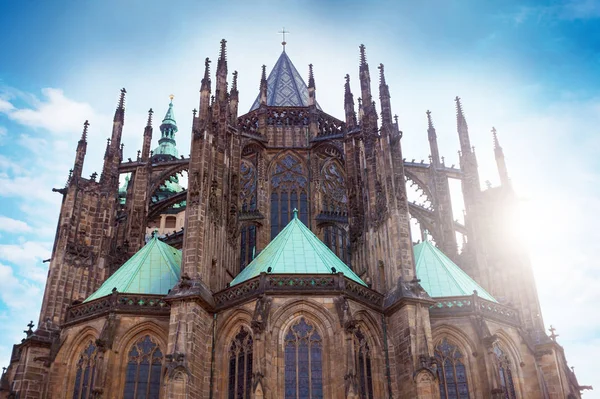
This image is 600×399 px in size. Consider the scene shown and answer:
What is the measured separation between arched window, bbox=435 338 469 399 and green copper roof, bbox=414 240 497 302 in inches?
92.2

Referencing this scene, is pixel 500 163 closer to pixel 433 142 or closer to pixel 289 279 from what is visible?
pixel 433 142

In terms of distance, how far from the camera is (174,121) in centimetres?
7906

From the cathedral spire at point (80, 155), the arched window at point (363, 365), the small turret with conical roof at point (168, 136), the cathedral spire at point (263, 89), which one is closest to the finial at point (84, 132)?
the cathedral spire at point (80, 155)

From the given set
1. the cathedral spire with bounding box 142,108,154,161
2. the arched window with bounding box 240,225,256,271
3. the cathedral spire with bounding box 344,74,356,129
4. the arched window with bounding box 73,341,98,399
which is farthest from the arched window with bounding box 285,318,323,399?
the cathedral spire with bounding box 142,108,154,161

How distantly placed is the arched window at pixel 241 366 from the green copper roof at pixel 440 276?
823cm

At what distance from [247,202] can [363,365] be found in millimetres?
12449

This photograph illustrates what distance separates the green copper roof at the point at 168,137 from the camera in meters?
73.9

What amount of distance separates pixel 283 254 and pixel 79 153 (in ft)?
43.5

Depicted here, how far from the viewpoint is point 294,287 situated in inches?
915

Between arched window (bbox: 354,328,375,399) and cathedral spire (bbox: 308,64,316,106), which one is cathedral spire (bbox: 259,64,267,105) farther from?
arched window (bbox: 354,328,375,399)

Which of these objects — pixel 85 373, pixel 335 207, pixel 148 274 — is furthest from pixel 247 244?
pixel 85 373

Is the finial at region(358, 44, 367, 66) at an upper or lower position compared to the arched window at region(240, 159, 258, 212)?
upper

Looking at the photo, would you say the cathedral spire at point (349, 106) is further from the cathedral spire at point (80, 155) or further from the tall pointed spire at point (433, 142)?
the cathedral spire at point (80, 155)

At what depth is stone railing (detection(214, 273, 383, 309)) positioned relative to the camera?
913 inches
